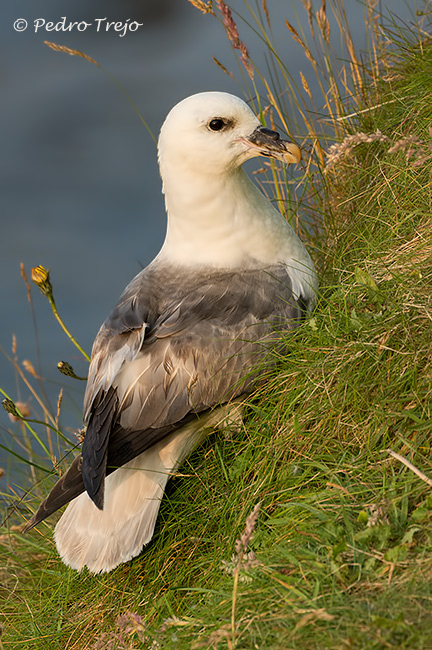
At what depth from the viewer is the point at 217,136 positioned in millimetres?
3078

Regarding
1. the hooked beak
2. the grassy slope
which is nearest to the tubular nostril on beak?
the hooked beak

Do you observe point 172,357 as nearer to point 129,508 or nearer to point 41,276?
point 129,508

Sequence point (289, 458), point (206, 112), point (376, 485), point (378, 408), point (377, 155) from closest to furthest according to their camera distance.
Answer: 1. point (376, 485)
2. point (378, 408)
3. point (289, 458)
4. point (206, 112)
5. point (377, 155)

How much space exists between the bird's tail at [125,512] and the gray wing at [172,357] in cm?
9

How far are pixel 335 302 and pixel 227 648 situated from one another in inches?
48.1

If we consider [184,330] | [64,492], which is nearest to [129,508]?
[64,492]

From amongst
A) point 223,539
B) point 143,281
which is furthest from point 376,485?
point 143,281

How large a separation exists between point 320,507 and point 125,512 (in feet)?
2.78

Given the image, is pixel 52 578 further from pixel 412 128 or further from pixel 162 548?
pixel 412 128

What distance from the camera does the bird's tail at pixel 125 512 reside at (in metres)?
2.71

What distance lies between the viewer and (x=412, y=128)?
3250 mm

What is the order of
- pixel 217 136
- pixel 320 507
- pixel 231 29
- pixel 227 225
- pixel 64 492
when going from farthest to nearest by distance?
pixel 231 29
pixel 227 225
pixel 217 136
pixel 64 492
pixel 320 507

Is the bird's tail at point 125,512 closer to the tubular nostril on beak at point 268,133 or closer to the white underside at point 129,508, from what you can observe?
the white underside at point 129,508

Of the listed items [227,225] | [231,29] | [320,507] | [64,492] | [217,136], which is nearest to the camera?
[320,507]
